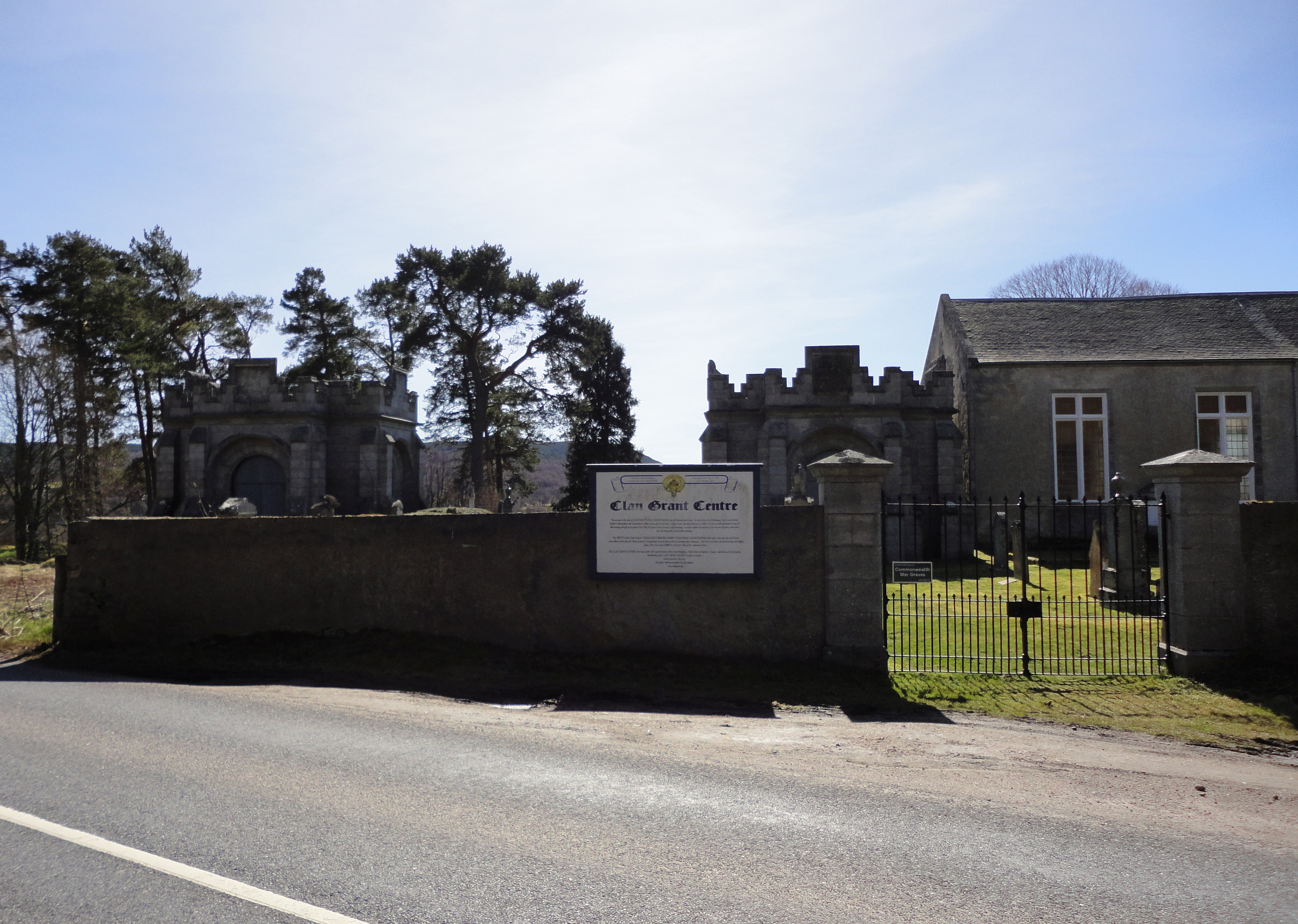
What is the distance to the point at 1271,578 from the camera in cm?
969

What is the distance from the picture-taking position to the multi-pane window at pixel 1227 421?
1064 inches

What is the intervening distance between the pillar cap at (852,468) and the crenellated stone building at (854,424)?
15.3 m

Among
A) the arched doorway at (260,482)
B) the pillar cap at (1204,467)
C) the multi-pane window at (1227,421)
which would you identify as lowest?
the pillar cap at (1204,467)

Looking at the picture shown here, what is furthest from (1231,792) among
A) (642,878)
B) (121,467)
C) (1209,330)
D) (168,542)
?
(121,467)

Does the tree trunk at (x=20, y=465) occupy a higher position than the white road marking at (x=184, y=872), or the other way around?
the tree trunk at (x=20, y=465)

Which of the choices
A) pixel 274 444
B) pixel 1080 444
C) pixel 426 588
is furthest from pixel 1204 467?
pixel 274 444

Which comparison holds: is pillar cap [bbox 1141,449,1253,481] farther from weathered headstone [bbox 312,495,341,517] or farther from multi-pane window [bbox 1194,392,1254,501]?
multi-pane window [bbox 1194,392,1254,501]

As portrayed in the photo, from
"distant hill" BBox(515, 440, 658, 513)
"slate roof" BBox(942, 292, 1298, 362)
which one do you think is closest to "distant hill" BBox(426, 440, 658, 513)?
"distant hill" BBox(515, 440, 658, 513)

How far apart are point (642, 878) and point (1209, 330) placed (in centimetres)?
3043

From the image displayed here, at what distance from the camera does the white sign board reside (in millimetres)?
10141

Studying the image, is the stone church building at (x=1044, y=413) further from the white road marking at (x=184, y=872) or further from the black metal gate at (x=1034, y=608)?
the white road marking at (x=184, y=872)

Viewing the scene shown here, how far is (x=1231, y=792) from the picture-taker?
235 inches

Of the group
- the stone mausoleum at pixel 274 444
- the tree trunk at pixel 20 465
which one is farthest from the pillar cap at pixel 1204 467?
the tree trunk at pixel 20 465

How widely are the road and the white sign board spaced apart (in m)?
2.39
